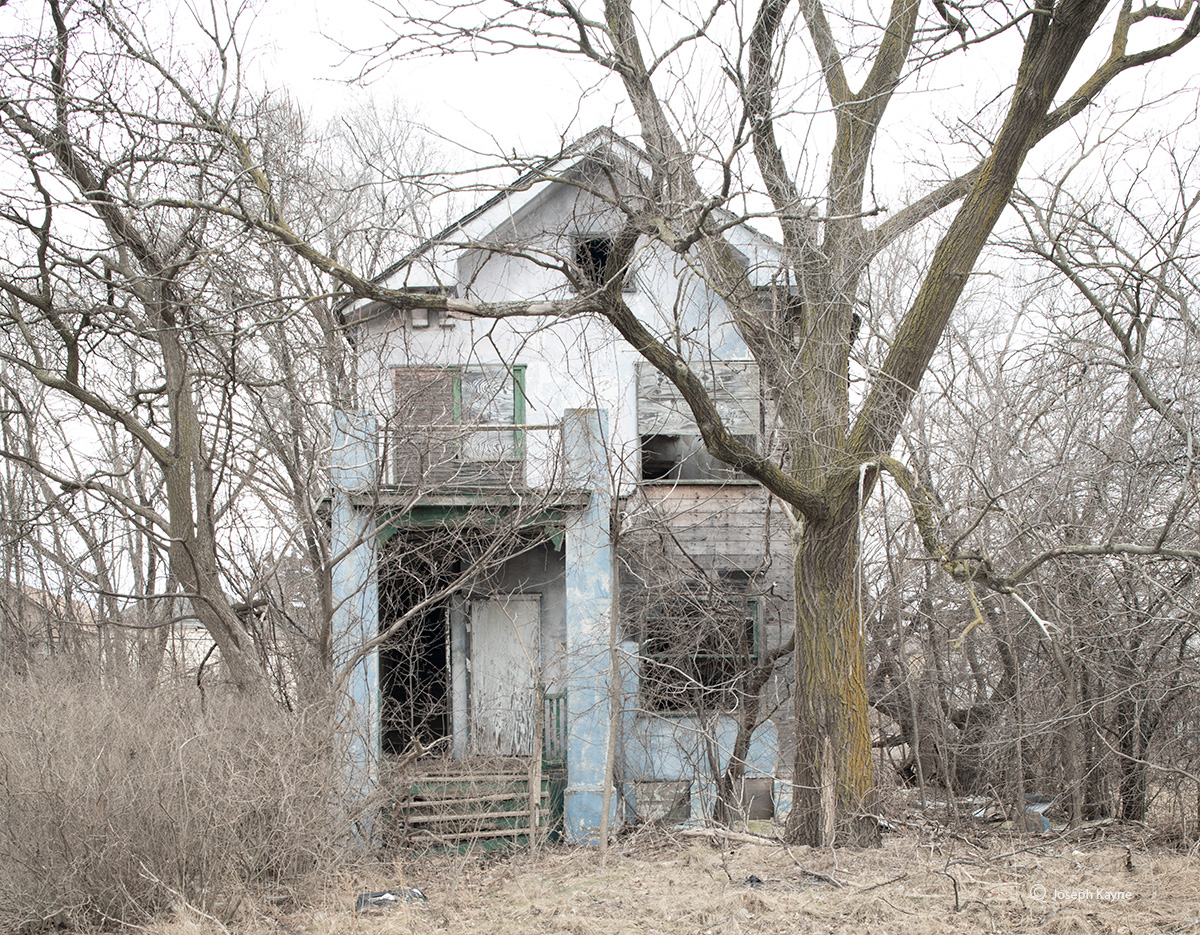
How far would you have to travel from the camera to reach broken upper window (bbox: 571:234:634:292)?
7.41m

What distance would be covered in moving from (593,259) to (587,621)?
17.0 ft

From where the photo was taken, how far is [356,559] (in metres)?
11.9

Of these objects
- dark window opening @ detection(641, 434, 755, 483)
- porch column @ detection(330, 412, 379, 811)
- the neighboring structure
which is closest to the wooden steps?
the neighboring structure

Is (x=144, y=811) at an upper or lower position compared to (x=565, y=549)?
lower

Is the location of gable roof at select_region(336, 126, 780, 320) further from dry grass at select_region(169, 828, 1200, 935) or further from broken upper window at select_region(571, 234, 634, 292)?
dry grass at select_region(169, 828, 1200, 935)

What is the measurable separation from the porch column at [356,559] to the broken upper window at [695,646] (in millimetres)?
3415

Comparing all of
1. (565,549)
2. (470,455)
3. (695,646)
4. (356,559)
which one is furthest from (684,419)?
(356,559)

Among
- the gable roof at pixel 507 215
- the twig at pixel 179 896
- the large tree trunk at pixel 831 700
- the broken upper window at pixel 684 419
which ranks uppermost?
the gable roof at pixel 507 215

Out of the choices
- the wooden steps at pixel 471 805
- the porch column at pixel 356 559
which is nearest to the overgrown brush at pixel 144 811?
the wooden steps at pixel 471 805

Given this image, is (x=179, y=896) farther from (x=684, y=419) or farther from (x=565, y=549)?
(x=684, y=419)

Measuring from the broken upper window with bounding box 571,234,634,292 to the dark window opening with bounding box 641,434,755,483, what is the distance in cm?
232

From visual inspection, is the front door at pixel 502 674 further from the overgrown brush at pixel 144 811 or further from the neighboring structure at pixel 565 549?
the overgrown brush at pixel 144 811

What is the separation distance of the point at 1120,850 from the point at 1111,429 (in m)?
4.14

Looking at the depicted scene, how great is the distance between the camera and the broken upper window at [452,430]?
11328 mm
